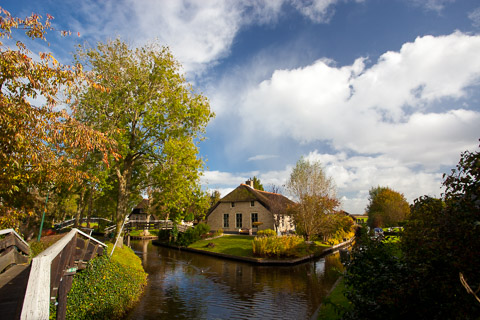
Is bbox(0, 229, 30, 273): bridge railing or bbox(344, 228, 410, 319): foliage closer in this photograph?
bbox(344, 228, 410, 319): foliage

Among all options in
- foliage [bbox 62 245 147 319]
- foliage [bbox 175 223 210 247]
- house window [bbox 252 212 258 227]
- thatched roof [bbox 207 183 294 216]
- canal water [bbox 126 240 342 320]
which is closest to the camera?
foliage [bbox 62 245 147 319]

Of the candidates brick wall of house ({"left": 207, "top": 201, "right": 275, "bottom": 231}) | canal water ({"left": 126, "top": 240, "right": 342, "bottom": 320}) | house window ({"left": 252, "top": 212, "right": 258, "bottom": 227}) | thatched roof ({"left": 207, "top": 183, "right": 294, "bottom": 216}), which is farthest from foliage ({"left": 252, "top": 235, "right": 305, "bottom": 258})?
house window ({"left": 252, "top": 212, "right": 258, "bottom": 227})

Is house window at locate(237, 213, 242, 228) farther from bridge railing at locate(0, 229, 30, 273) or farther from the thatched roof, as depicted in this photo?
bridge railing at locate(0, 229, 30, 273)

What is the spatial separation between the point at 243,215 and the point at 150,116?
25567 millimetres

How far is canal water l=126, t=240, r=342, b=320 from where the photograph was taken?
11.0 m

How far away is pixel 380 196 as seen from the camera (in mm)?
74000

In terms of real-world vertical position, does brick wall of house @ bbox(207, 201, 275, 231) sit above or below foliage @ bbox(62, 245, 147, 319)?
above

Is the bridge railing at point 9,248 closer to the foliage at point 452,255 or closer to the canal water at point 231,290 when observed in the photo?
the canal water at point 231,290

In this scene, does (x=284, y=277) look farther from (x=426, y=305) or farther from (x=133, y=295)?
(x=426, y=305)

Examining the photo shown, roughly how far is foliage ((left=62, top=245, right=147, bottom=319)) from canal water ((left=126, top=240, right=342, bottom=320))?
0.87 meters

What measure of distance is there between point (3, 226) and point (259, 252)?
18.4m

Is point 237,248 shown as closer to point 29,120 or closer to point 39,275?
point 29,120

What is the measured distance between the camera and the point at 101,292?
880cm

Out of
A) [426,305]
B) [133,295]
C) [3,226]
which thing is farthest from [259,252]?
[426,305]
